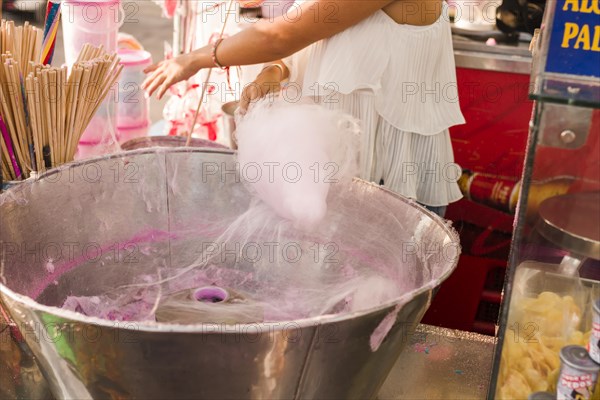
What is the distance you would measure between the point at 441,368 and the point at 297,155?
0.47 meters

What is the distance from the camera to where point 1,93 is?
1343 mm

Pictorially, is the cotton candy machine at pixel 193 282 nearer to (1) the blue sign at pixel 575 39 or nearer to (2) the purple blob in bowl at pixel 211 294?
(2) the purple blob in bowl at pixel 211 294

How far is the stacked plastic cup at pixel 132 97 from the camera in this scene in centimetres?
202

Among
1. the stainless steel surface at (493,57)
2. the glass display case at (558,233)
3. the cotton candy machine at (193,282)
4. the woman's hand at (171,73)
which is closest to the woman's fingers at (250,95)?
the woman's hand at (171,73)

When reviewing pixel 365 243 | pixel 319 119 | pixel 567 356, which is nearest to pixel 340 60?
pixel 319 119

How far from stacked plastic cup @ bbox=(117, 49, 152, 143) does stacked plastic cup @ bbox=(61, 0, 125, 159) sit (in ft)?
0.65

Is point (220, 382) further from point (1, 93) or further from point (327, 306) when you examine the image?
point (1, 93)

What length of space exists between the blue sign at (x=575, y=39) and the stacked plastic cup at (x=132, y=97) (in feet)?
4.58

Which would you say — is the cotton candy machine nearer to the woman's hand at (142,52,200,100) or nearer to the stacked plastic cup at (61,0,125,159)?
the woman's hand at (142,52,200,100)

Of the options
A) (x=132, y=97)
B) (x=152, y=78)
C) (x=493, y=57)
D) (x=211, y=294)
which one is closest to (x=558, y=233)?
(x=211, y=294)

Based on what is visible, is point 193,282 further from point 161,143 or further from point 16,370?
point 161,143

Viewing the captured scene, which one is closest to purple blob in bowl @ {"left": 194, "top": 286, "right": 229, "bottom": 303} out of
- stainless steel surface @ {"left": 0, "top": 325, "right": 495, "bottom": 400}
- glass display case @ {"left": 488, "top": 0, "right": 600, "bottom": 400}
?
stainless steel surface @ {"left": 0, "top": 325, "right": 495, "bottom": 400}

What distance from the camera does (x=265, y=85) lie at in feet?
5.65

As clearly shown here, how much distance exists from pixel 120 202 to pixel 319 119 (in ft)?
1.34
